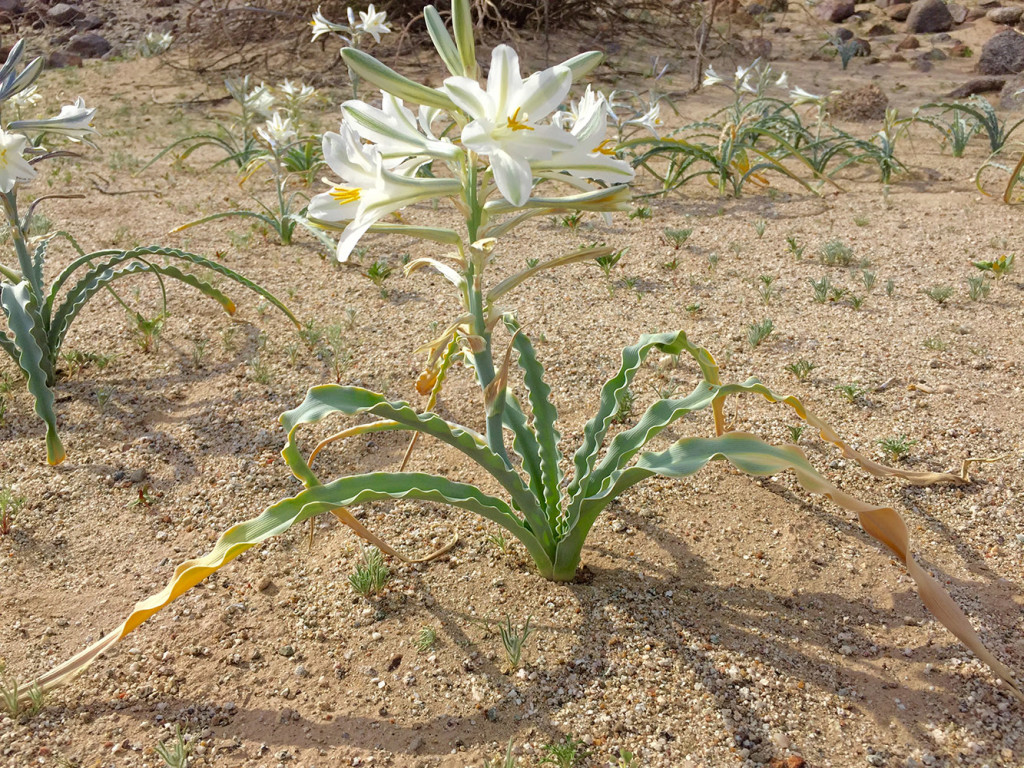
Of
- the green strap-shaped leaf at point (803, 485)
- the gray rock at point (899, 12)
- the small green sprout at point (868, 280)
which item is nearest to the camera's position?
the green strap-shaped leaf at point (803, 485)

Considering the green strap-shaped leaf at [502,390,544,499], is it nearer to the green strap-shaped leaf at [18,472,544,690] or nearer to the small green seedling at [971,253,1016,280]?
the green strap-shaped leaf at [18,472,544,690]

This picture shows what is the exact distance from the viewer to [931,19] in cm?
1031

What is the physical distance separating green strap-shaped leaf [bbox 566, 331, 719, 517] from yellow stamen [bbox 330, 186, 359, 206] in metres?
0.75

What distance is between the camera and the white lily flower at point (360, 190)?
1.35 m

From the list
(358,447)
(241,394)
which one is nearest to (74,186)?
(241,394)

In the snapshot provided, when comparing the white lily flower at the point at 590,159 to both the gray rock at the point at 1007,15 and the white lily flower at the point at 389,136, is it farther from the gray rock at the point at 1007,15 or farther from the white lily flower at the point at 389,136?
the gray rock at the point at 1007,15

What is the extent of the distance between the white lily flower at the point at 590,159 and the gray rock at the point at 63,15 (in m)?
13.5

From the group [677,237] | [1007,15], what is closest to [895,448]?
[677,237]

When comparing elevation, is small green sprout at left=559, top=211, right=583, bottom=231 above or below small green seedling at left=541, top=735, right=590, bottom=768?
below

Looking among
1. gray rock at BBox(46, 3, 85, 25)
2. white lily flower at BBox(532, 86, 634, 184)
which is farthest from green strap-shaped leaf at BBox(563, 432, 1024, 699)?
gray rock at BBox(46, 3, 85, 25)

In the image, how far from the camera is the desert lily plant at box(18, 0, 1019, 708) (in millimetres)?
1330

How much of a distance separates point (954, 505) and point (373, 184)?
6.08 feet

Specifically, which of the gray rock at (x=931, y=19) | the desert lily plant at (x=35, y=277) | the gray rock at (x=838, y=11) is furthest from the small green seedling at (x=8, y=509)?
the gray rock at (x=838, y=11)

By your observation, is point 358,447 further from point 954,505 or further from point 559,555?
point 954,505
